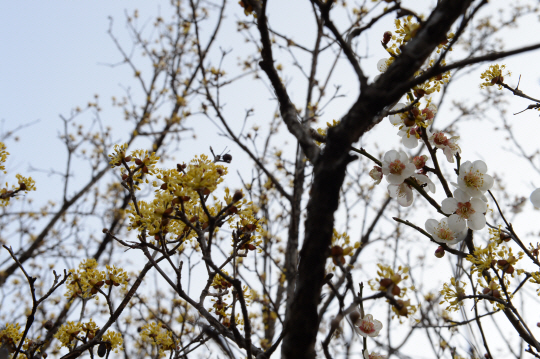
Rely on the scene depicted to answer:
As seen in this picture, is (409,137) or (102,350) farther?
(409,137)

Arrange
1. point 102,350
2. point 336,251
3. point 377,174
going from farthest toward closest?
point 377,174 < point 102,350 < point 336,251

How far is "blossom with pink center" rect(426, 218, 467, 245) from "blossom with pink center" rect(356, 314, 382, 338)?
1.66 feet

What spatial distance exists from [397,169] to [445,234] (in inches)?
17.4

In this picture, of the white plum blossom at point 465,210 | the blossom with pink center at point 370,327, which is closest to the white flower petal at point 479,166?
the white plum blossom at point 465,210

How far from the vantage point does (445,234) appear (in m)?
1.88

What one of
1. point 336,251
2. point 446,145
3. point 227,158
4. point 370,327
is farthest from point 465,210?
point 227,158

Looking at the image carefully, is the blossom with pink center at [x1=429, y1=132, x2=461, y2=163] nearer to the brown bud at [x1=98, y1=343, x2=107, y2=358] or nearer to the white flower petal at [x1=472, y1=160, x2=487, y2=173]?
the white flower petal at [x1=472, y1=160, x2=487, y2=173]

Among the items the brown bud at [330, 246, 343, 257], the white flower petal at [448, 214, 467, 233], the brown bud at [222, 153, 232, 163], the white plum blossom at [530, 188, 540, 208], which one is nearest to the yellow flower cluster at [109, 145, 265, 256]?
the brown bud at [222, 153, 232, 163]

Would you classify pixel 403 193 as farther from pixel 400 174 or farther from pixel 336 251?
pixel 336 251

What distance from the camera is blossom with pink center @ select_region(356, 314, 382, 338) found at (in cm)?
168

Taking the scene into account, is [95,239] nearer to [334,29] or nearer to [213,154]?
[213,154]

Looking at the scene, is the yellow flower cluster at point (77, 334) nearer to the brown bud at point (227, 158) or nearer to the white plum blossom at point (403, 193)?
the brown bud at point (227, 158)

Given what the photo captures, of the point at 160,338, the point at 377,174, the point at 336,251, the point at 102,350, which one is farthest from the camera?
the point at 160,338

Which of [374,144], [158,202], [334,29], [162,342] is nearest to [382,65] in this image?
[334,29]
